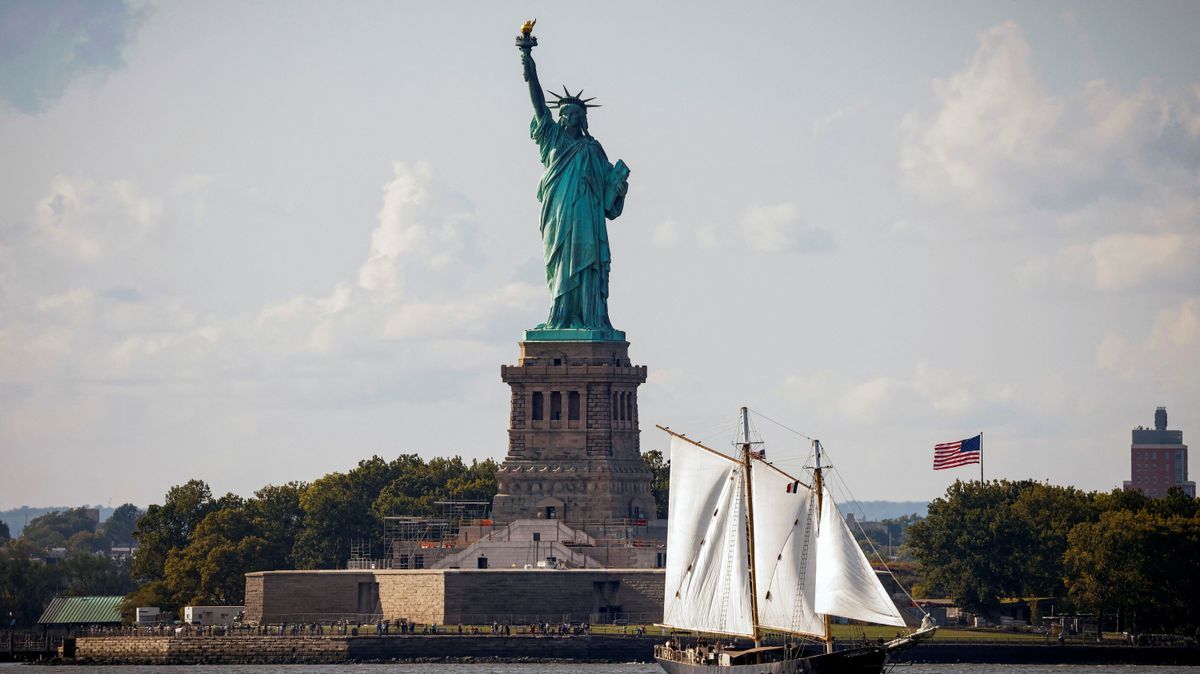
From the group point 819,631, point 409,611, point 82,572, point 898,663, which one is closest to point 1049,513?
point 898,663

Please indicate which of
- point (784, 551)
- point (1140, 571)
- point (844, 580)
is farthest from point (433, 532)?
point (844, 580)

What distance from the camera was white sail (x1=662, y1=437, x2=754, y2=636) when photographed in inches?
4166

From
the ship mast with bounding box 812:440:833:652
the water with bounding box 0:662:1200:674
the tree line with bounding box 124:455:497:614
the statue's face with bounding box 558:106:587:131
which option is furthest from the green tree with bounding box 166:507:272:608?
the ship mast with bounding box 812:440:833:652

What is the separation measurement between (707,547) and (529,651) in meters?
19.8

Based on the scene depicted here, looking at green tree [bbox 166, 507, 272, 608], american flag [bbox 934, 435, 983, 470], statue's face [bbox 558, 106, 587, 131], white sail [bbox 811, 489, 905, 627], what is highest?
statue's face [bbox 558, 106, 587, 131]

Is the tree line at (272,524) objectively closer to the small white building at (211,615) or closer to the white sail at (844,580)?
the small white building at (211,615)

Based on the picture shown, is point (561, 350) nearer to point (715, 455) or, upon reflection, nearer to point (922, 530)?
point (922, 530)

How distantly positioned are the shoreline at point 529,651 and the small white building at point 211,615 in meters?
8.63

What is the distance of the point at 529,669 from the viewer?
119 m

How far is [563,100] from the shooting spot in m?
139

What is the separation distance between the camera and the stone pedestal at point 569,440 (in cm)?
13775

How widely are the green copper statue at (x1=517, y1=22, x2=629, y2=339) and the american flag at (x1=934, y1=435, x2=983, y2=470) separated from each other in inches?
734

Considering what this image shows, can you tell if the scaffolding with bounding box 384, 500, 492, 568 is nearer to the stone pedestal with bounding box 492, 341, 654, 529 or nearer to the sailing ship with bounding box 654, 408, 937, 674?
the stone pedestal with bounding box 492, 341, 654, 529

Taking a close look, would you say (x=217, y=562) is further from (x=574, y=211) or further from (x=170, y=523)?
(x=574, y=211)
